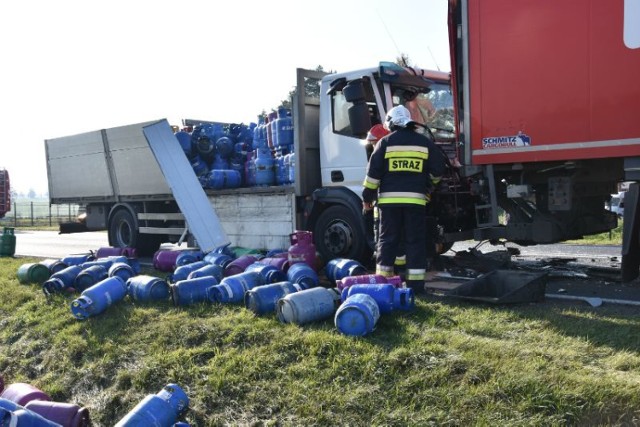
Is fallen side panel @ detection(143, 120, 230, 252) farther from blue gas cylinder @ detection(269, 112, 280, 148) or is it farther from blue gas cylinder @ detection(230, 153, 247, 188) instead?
blue gas cylinder @ detection(269, 112, 280, 148)

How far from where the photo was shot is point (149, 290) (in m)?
6.08

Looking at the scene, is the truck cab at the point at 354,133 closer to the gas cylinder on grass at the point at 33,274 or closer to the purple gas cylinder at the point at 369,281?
the purple gas cylinder at the point at 369,281

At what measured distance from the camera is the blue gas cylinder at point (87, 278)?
6.84m

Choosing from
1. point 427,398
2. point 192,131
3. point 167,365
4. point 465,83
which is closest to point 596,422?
point 427,398

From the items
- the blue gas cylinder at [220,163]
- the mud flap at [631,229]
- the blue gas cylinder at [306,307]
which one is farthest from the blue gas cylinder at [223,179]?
the mud flap at [631,229]

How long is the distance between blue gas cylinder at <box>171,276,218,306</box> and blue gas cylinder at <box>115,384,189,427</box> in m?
1.94

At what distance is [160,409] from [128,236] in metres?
8.46

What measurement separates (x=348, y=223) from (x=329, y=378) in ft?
13.0

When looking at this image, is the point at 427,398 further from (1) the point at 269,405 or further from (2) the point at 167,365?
(2) the point at 167,365

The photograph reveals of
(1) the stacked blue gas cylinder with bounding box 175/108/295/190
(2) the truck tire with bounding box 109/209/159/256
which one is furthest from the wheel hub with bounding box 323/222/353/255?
(2) the truck tire with bounding box 109/209/159/256

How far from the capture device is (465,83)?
6520 mm

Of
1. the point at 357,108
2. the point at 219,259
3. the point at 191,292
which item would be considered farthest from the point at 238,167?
the point at 191,292

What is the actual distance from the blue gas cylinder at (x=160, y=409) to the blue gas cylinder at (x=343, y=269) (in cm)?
268

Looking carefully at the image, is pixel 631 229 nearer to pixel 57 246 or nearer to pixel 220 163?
pixel 220 163
